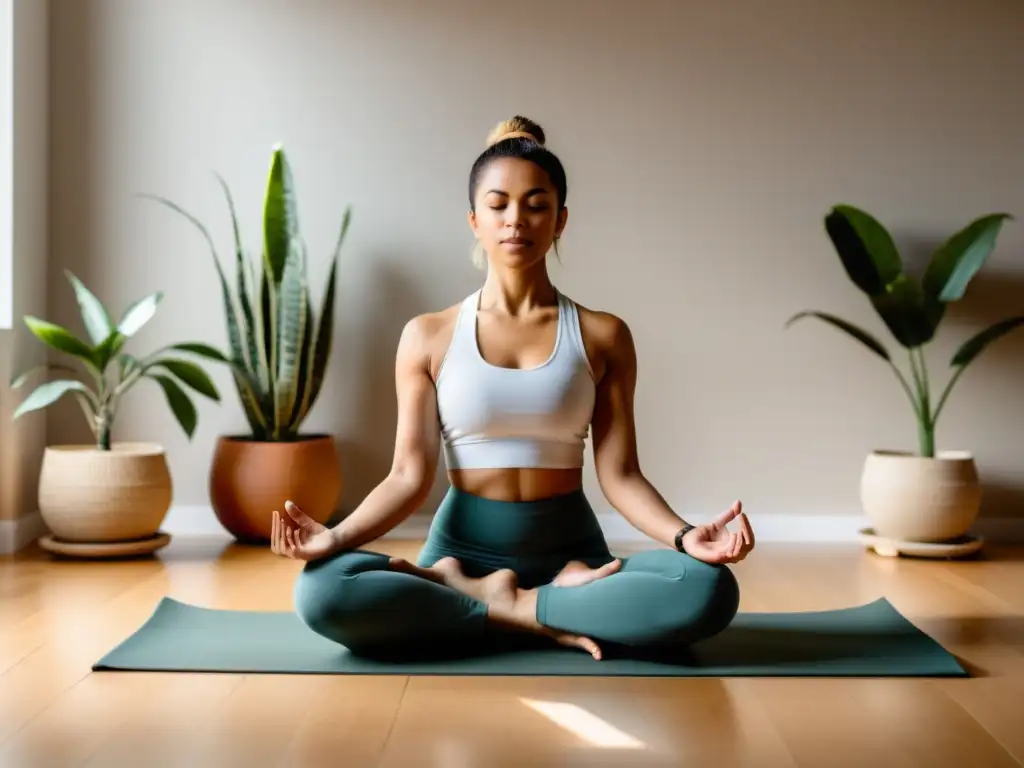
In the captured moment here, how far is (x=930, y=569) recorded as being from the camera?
133 inches

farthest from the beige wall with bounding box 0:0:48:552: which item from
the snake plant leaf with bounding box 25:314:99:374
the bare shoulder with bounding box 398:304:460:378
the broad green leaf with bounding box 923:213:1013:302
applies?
the broad green leaf with bounding box 923:213:1013:302

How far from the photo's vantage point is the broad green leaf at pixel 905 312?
11.6 feet

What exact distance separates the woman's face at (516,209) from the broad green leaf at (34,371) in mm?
1658

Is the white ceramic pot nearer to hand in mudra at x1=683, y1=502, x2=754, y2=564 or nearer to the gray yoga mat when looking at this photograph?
the gray yoga mat

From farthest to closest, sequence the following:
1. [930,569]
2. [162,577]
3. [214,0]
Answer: [214,0], [930,569], [162,577]

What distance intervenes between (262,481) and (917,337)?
193 cm

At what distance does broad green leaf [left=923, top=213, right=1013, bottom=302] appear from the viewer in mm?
3537

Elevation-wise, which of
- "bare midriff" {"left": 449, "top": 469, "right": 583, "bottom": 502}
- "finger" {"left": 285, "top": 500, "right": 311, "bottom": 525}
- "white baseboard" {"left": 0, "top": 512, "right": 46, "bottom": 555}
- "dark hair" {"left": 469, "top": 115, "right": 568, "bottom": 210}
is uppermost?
"dark hair" {"left": 469, "top": 115, "right": 568, "bottom": 210}

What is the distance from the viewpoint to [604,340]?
8.04 feet

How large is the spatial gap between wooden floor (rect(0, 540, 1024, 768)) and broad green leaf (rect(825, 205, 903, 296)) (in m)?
1.27

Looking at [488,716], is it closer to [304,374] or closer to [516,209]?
[516,209]

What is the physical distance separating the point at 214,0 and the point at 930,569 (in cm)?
270

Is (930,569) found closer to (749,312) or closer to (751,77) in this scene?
(749,312)

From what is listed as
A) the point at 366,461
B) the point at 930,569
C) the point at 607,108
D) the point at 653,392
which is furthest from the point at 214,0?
the point at 930,569
